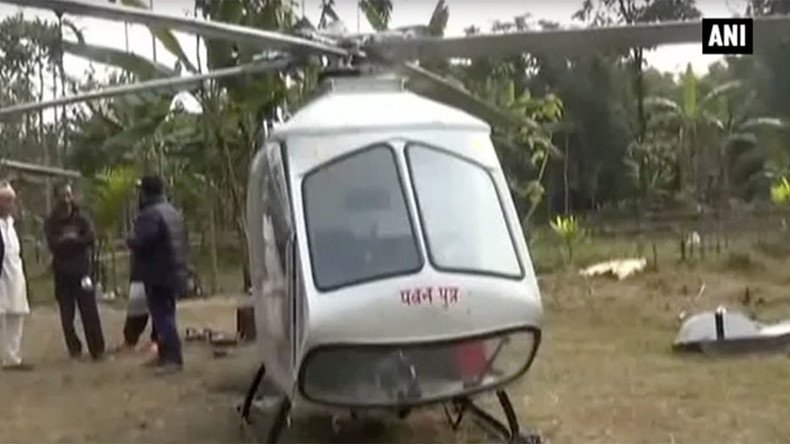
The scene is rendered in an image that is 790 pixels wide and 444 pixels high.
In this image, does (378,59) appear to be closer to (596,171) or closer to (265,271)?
(265,271)

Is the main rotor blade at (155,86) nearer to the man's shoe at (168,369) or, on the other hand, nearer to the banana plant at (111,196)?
the man's shoe at (168,369)

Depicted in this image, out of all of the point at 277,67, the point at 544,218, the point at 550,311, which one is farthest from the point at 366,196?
the point at 544,218

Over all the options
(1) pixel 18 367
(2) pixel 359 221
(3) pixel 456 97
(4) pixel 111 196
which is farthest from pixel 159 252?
(4) pixel 111 196

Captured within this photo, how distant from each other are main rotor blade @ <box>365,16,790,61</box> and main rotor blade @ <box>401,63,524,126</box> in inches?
31.3

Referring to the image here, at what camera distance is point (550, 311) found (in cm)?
1294

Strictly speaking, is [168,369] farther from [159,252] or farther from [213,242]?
[213,242]

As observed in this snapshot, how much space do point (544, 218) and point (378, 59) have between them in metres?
19.0

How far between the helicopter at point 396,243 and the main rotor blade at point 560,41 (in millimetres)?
11

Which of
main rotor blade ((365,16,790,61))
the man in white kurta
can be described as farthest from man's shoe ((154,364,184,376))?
main rotor blade ((365,16,790,61))

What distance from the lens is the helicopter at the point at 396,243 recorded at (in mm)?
5480

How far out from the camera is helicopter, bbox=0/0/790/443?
548 cm

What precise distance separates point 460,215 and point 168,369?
13.3 ft

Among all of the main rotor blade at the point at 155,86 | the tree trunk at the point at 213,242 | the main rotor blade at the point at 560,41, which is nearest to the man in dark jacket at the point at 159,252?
the main rotor blade at the point at 155,86

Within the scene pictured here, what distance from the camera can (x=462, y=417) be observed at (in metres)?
7.03
